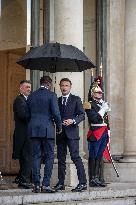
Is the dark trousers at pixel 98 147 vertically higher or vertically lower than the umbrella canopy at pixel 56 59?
lower

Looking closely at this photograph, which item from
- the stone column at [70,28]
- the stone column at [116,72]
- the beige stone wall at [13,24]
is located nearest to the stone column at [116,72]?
the stone column at [116,72]

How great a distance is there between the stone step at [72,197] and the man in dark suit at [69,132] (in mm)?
318

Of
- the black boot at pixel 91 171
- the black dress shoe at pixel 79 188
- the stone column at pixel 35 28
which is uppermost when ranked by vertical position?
the stone column at pixel 35 28

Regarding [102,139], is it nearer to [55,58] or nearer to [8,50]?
[55,58]

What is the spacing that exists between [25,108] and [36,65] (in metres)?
1.20

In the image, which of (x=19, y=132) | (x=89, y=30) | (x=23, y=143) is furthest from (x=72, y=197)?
(x=89, y=30)

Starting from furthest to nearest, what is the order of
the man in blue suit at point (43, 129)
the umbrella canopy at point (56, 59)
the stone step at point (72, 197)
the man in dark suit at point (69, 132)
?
1. the umbrella canopy at point (56, 59)
2. the man in dark suit at point (69, 132)
3. the man in blue suit at point (43, 129)
4. the stone step at point (72, 197)

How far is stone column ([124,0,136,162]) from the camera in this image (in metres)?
15.1

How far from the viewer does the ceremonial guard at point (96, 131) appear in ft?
40.1

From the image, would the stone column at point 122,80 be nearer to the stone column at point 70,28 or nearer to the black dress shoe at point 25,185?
the stone column at point 70,28

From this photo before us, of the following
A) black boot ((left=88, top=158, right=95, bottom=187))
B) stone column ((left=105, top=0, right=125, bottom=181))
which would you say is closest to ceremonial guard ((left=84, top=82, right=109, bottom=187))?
black boot ((left=88, top=158, right=95, bottom=187))

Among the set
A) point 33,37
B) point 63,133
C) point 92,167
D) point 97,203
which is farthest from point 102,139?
point 33,37

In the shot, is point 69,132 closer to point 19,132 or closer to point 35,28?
point 19,132

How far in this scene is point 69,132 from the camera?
11.1 m
